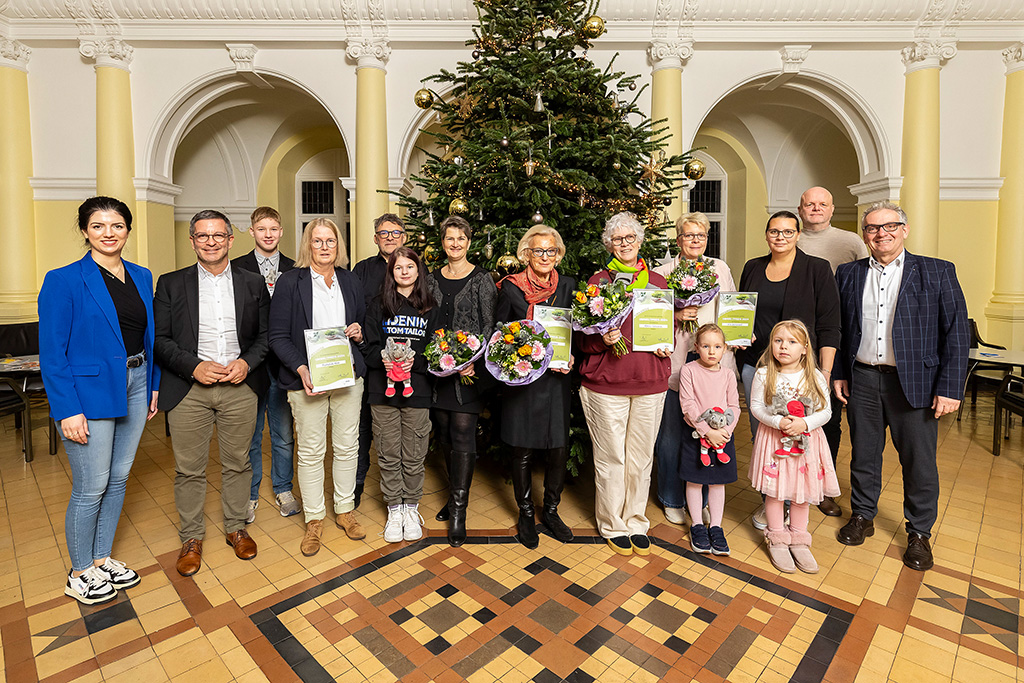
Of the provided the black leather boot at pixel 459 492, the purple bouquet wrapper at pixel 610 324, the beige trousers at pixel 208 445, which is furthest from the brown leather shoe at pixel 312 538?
the purple bouquet wrapper at pixel 610 324

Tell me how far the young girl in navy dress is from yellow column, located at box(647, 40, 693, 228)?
464 cm

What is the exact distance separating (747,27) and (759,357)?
6.11m

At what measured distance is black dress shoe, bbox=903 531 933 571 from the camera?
3215 millimetres

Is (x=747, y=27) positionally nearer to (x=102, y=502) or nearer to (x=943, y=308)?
(x=943, y=308)

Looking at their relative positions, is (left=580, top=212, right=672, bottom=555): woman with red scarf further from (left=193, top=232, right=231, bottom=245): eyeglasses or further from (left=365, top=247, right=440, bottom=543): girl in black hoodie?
(left=193, top=232, right=231, bottom=245): eyeglasses

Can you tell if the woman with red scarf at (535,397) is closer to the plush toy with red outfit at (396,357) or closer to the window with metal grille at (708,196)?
the plush toy with red outfit at (396,357)

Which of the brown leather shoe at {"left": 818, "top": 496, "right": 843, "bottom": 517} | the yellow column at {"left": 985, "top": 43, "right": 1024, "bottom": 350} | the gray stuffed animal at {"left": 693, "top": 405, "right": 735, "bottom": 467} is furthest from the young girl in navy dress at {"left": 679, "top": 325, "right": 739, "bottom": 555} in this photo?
the yellow column at {"left": 985, "top": 43, "right": 1024, "bottom": 350}

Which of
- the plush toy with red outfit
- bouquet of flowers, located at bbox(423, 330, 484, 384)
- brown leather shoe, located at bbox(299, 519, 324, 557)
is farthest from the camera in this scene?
brown leather shoe, located at bbox(299, 519, 324, 557)

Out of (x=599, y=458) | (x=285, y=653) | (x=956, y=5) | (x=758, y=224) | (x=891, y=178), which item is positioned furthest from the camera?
(x=758, y=224)

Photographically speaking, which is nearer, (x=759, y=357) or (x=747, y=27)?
(x=759, y=357)

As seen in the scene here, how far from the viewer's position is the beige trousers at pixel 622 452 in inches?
127

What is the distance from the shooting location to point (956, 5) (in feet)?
23.3

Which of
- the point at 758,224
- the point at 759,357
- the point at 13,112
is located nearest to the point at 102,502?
the point at 759,357

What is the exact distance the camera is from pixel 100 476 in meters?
2.80
